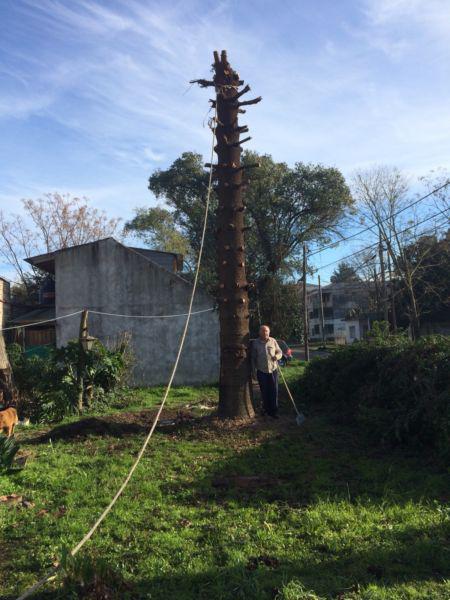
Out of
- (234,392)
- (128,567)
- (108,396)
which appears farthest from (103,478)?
(108,396)

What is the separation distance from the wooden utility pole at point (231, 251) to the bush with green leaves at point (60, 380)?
4.05 meters

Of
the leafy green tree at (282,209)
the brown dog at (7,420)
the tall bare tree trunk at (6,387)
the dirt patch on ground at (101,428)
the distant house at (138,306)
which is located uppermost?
the leafy green tree at (282,209)

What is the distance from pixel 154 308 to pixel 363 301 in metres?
37.1

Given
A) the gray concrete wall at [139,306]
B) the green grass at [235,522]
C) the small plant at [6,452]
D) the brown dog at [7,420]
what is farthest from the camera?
the gray concrete wall at [139,306]

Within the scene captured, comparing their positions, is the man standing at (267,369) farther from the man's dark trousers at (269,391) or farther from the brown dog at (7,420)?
the brown dog at (7,420)

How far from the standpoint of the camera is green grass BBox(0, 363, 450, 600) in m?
3.40

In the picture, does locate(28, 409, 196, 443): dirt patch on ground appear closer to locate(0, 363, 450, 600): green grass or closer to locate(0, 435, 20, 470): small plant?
locate(0, 363, 450, 600): green grass

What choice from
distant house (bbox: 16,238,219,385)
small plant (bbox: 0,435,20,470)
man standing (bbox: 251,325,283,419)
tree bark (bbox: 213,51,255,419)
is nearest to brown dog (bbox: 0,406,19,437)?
small plant (bbox: 0,435,20,470)

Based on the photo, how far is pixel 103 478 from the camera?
235 inches

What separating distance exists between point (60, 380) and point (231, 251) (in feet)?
16.2

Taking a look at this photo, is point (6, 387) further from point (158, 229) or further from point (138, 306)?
point (158, 229)

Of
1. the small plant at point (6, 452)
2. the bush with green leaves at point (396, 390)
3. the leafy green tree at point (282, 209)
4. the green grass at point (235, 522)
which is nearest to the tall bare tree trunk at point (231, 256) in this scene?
the green grass at point (235, 522)

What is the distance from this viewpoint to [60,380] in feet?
37.3

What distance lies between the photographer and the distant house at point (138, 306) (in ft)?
61.0
